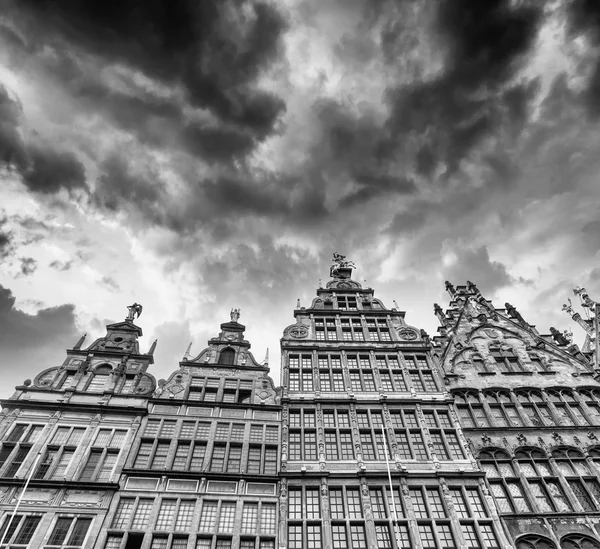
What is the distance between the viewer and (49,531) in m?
20.8

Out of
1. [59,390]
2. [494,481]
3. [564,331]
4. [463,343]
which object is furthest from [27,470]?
[564,331]

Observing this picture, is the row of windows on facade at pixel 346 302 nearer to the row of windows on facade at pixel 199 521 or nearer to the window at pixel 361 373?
the window at pixel 361 373

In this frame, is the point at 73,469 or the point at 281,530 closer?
the point at 281,530

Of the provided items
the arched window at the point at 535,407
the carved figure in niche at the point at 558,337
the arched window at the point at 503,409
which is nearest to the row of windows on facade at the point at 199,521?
the arched window at the point at 503,409

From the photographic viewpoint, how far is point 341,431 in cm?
2755

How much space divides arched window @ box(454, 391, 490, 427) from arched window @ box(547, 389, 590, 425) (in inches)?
212

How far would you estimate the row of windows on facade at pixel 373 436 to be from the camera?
86.0ft

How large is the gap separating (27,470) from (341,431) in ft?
62.2

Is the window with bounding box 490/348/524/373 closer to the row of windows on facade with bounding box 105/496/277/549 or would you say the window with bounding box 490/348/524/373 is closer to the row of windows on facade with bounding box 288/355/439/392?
the row of windows on facade with bounding box 288/355/439/392

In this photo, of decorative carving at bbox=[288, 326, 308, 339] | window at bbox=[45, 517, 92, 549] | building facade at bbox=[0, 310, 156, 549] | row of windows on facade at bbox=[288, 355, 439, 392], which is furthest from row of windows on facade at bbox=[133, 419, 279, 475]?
decorative carving at bbox=[288, 326, 308, 339]

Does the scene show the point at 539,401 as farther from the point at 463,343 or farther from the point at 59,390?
the point at 59,390

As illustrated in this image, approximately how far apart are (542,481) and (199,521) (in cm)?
2081

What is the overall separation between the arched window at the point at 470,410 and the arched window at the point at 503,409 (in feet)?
2.41

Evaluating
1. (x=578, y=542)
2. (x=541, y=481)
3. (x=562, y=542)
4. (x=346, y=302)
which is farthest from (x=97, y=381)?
(x=578, y=542)
